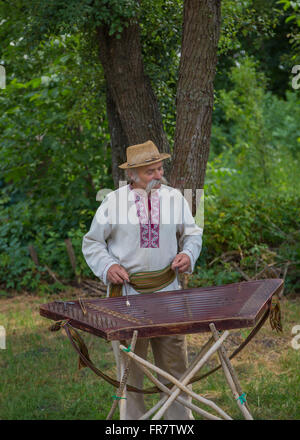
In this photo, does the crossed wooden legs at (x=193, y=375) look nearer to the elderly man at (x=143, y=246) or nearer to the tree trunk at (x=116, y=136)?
the elderly man at (x=143, y=246)

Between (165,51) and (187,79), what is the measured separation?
1531 mm

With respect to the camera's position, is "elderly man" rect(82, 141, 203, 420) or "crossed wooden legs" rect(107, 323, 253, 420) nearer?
"crossed wooden legs" rect(107, 323, 253, 420)

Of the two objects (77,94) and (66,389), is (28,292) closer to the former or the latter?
(77,94)

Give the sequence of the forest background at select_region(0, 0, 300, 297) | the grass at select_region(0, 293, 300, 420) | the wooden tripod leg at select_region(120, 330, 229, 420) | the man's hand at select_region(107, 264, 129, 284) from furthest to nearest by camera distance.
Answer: the forest background at select_region(0, 0, 300, 297) → the grass at select_region(0, 293, 300, 420) → the man's hand at select_region(107, 264, 129, 284) → the wooden tripod leg at select_region(120, 330, 229, 420)

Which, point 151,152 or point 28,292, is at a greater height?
point 151,152

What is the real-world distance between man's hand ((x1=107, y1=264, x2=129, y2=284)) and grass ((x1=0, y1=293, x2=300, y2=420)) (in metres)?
1.18

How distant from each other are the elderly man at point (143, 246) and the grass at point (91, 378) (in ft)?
2.57

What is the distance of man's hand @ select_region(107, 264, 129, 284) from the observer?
11.6ft

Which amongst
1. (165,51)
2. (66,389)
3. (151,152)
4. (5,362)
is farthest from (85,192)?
(151,152)

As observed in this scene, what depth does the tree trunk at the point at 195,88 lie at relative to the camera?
4980mm

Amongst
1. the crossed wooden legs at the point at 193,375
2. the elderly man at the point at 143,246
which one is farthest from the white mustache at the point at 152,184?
the crossed wooden legs at the point at 193,375

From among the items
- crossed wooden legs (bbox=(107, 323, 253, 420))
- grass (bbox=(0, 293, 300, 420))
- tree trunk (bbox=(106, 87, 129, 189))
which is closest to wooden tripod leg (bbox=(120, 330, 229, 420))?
crossed wooden legs (bbox=(107, 323, 253, 420))

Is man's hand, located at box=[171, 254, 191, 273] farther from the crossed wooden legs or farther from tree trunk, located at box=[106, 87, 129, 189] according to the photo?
tree trunk, located at box=[106, 87, 129, 189]

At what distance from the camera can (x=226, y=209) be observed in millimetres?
7996
